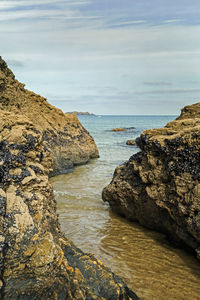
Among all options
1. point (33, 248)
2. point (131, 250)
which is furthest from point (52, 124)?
point (33, 248)

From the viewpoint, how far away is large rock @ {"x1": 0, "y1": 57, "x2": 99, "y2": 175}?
9.62 metres

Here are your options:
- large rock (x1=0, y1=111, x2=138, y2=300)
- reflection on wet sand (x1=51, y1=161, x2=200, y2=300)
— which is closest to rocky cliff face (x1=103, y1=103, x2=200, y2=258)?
reflection on wet sand (x1=51, y1=161, x2=200, y2=300)

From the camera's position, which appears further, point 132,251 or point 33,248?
point 132,251

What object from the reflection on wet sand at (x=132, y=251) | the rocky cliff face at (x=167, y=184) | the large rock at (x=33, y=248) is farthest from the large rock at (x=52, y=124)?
the large rock at (x=33, y=248)

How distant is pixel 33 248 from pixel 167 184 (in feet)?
10.5

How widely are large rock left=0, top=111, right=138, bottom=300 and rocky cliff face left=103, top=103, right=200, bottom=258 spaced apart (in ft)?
6.65

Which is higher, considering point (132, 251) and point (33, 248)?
point (33, 248)

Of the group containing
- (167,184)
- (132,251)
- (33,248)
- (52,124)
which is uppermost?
(52,124)

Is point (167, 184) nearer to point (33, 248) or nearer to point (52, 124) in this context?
point (33, 248)

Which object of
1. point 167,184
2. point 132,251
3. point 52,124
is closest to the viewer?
point 132,251

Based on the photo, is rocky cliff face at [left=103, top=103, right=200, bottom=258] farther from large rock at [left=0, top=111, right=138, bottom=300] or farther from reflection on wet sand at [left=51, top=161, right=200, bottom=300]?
large rock at [left=0, top=111, right=138, bottom=300]

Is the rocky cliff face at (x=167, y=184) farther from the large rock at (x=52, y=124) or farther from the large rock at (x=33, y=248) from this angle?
the large rock at (x=52, y=124)

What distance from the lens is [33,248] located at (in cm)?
278

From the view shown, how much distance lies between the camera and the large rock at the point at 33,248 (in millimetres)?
2527
